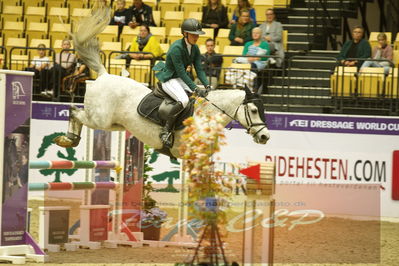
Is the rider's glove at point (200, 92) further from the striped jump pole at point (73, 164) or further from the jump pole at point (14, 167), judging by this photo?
the jump pole at point (14, 167)

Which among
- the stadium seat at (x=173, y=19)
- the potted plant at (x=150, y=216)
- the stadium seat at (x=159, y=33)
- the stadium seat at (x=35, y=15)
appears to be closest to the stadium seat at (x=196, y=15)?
the stadium seat at (x=173, y=19)

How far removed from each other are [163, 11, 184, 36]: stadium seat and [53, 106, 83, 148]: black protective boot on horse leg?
7.65 m

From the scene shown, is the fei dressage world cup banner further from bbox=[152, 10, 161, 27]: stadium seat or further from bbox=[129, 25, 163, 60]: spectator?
bbox=[152, 10, 161, 27]: stadium seat

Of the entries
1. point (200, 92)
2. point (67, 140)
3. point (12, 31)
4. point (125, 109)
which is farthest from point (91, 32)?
point (12, 31)

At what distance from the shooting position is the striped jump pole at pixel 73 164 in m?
8.94

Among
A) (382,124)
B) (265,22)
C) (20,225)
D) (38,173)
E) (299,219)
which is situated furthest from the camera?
(265,22)

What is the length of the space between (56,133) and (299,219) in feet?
14.3

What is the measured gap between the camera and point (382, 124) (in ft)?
42.5

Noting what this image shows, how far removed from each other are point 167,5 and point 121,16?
40.4 inches

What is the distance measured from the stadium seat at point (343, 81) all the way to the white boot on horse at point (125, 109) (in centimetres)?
458

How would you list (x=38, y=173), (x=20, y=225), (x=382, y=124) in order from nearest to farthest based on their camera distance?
1. (x=20, y=225)
2. (x=382, y=124)
3. (x=38, y=173)

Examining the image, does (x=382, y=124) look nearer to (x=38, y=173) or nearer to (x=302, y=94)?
(x=302, y=94)

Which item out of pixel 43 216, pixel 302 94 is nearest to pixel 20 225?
pixel 43 216

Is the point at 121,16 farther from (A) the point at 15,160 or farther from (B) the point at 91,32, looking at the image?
(A) the point at 15,160
